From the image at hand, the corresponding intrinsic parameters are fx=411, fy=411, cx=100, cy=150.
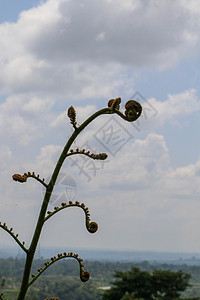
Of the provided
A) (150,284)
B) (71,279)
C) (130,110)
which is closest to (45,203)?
(130,110)

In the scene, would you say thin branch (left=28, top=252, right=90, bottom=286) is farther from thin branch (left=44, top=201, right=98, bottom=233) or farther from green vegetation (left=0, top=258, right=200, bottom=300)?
green vegetation (left=0, top=258, right=200, bottom=300)

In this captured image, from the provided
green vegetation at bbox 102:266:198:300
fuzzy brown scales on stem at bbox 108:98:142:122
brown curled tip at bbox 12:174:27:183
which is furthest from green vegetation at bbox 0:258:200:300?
fuzzy brown scales on stem at bbox 108:98:142:122

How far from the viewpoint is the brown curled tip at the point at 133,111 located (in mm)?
1913

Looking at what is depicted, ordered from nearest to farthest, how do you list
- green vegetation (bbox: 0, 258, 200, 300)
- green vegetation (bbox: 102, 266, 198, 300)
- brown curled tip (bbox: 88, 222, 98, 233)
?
brown curled tip (bbox: 88, 222, 98, 233) < green vegetation (bbox: 102, 266, 198, 300) < green vegetation (bbox: 0, 258, 200, 300)

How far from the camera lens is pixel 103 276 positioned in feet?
589

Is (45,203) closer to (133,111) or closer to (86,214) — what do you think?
(86,214)

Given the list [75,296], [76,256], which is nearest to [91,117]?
[76,256]

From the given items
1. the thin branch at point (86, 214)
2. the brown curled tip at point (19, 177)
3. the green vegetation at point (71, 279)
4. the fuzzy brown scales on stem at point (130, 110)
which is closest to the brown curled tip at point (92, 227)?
the thin branch at point (86, 214)

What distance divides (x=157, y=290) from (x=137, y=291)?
346 cm

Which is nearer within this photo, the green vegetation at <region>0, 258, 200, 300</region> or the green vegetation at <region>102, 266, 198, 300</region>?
the green vegetation at <region>102, 266, 198, 300</region>

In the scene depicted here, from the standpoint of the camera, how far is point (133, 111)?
6.28ft

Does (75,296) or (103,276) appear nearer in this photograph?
(75,296)

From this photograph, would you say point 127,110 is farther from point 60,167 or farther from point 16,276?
point 16,276

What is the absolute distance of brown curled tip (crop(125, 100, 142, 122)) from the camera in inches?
75.3
